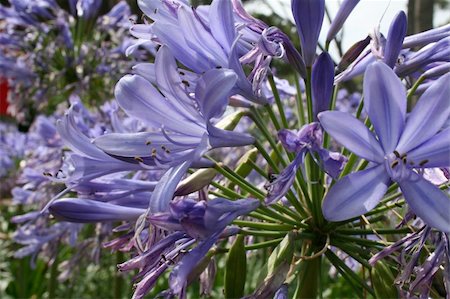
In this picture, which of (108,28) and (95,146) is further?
(108,28)

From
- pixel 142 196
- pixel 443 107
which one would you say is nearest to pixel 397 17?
pixel 443 107

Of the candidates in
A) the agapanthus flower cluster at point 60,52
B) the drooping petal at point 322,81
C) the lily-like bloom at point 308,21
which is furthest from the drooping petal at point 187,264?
the agapanthus flower cluster at point 60,52

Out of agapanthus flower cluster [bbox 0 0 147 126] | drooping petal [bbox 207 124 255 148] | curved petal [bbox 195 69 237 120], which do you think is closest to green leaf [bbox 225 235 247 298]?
drooping petal [bbox 207 124 255 148]

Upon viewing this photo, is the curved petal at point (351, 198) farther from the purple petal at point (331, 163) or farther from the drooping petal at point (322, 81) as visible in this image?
the drooping petal at point (322, 81)

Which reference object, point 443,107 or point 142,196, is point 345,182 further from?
point 142,196

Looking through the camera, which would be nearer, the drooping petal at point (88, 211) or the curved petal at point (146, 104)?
the curved petal at point (146, 104)

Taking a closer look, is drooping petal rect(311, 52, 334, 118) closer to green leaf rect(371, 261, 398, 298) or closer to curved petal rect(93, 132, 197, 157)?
curved petal rect(93, 132, 197, 157)
